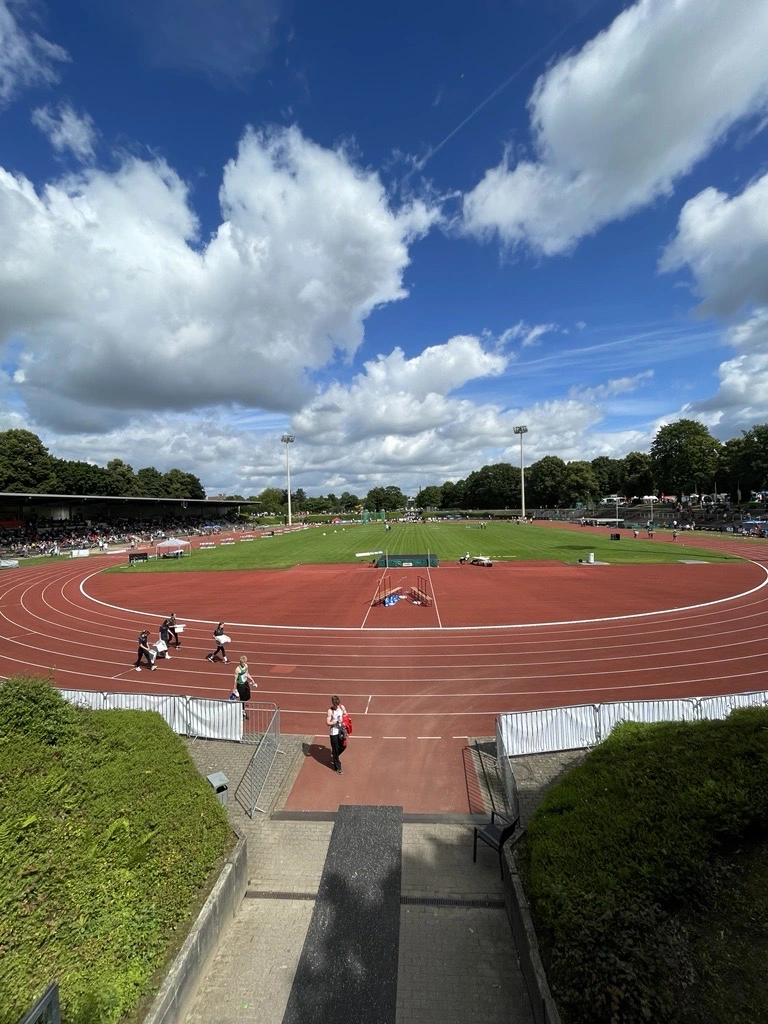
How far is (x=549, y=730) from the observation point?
1030cm

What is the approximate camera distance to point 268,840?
26.2 feet

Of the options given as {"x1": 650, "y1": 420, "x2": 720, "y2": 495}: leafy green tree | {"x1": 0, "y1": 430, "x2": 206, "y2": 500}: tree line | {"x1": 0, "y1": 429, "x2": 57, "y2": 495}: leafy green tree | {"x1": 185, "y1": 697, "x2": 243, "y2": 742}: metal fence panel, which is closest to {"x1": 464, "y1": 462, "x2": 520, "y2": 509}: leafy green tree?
{"x1": 650, "y1": 420, "x2": 720, "y2": 495}: leafy green tree

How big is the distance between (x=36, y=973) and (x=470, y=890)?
523cm

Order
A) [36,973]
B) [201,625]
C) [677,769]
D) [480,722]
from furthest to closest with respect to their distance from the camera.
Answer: [201,625]
[480,722]
[677,769]
[36,973]

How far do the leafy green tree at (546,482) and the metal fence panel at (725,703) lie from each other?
397 ft

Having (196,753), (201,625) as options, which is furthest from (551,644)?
(201,625)

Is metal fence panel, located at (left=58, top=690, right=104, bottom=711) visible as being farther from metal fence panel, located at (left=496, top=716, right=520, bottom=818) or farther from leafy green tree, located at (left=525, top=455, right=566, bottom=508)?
leafy green tree, located at (left=525, top=455, right=566, bottom=508)

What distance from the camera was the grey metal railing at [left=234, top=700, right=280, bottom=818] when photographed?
8.96 metres

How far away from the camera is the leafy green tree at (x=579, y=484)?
121062 mm

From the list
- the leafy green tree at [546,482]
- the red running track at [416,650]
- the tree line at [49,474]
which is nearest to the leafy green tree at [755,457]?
the leafy green tree at [546,482]

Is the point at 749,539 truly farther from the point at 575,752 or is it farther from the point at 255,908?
the point at 255,908

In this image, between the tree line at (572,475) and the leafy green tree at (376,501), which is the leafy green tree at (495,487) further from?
the leafy green tree at (376,501)

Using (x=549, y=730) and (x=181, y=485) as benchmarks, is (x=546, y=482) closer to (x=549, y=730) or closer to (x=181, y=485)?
(x=181, y=485)

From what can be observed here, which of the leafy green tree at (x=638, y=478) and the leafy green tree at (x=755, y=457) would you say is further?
the leafy green tree at (x=638, y=478)
